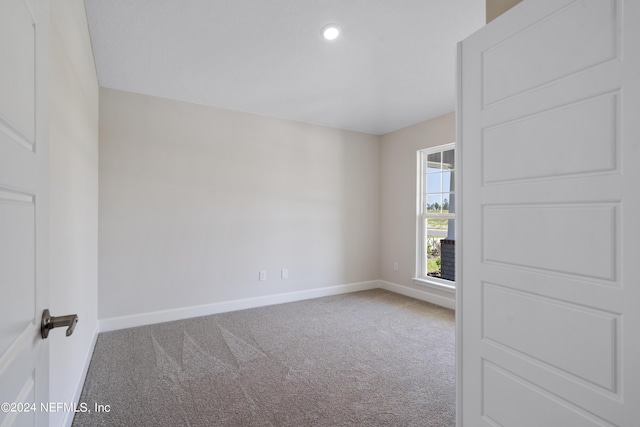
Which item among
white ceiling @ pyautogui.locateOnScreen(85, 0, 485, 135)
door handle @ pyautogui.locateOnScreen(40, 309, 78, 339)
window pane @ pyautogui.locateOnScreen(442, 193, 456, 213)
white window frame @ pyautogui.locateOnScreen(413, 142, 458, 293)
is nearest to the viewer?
door handle @ pyautogui.locateOnScreen(40, 309, 78, 339)

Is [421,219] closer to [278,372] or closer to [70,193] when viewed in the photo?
[278,372]

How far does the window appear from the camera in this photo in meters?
4.24

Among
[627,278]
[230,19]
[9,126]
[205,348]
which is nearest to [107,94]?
[230,19]

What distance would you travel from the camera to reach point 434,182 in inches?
175

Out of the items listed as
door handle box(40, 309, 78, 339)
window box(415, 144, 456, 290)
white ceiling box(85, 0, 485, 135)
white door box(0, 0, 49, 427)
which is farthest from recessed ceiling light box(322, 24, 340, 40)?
window box(415, 144, 456, 290)

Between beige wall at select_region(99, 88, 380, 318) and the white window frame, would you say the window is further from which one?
beige wall at select_region(99, 88, 380, 318)

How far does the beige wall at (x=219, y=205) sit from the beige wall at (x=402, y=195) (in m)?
0.28

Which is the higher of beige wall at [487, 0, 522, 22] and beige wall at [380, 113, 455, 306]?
beige wall at [487, 0, 522, 22]

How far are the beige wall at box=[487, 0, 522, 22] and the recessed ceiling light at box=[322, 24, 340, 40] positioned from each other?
1012 millimetres

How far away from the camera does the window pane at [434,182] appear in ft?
14.3

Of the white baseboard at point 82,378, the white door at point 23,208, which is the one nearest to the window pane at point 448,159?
the white door at point 23,208

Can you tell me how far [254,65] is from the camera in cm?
278

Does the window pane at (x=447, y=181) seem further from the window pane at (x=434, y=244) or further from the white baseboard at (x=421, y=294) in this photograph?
the white baseboard at (x=421, y=294)

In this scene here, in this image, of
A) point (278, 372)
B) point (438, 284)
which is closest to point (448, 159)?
point (438, 284)
